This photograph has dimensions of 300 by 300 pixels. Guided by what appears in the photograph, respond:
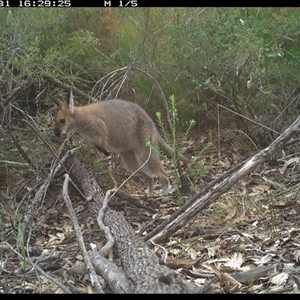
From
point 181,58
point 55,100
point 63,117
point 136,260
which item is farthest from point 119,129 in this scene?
point 136,260

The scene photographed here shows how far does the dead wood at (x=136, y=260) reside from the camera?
367cm

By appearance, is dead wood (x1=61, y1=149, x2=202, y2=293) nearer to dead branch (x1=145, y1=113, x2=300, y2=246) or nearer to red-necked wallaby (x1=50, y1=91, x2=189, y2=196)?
dead branch (x1=145, y1=113, x2=300, y2=246)

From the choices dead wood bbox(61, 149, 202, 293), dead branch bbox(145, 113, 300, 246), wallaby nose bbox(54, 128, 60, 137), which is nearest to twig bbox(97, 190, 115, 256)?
dead wood bbox(61, 149, 202, 293)

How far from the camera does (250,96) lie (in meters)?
7.92

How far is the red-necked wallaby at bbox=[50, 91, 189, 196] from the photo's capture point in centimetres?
714

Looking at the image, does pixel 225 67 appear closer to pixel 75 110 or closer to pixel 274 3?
pixel 274 3

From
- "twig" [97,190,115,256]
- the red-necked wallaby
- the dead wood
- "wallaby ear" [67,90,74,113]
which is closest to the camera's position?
the dead wood

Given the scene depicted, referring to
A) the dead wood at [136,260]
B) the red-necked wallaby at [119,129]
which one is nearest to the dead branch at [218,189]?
the dead wood at [136,260]

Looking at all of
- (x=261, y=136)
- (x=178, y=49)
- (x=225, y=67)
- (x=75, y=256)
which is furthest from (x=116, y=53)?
(x=75, y=256)

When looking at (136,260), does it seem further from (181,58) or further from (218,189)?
(181,58)

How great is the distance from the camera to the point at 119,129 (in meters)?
7.26

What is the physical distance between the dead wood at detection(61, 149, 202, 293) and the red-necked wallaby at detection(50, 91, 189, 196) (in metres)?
0.87

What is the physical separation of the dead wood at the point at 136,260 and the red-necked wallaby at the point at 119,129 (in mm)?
866

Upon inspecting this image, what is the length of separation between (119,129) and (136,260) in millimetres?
3190
